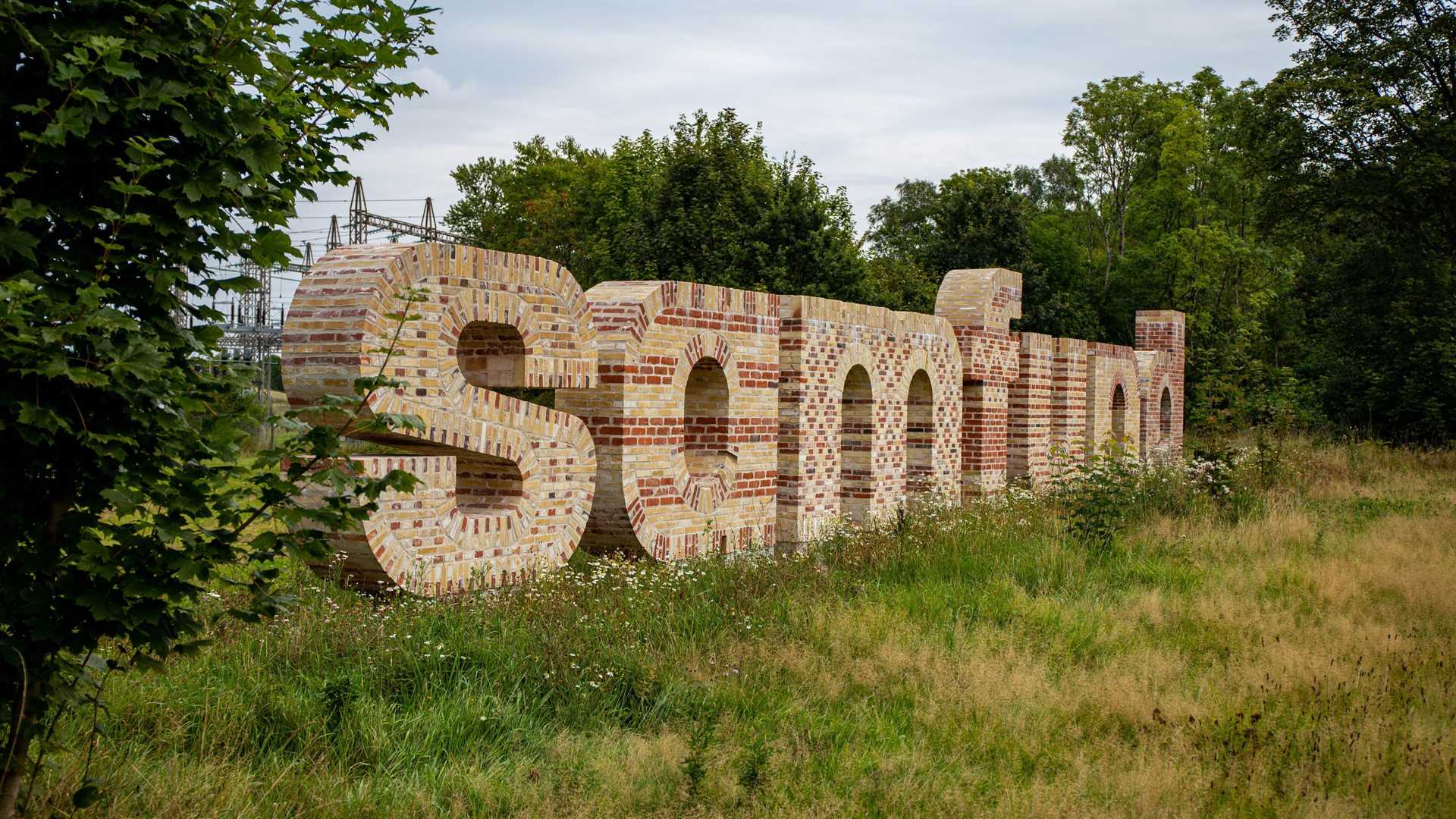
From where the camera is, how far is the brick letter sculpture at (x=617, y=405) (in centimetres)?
625

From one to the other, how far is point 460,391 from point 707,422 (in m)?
2.99

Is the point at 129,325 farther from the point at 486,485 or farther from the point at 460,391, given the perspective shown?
the point at 486,485

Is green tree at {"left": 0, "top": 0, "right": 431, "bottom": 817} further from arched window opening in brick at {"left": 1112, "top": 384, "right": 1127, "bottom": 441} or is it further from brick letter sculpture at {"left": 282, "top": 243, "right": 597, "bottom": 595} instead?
arched window opening in brick at {"left": 1112, "top": 384, "right": 1127, "bottom": 441}

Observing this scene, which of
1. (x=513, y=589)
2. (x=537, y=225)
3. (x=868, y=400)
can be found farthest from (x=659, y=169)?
(x=513, y=589)

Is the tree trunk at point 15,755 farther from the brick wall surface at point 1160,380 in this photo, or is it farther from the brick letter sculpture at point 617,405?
the brick wall surface at point 1160,380

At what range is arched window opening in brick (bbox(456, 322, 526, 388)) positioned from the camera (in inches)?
283

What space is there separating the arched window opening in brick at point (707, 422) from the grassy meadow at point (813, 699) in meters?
0.99

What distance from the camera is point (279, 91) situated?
3.03 m

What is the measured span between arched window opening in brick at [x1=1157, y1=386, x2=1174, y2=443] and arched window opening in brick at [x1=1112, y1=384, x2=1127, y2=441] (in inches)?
93.3

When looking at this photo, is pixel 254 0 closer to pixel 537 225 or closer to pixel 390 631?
pixel 390 631

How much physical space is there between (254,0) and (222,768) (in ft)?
9.46

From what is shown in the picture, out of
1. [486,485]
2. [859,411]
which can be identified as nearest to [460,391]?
[486,485]

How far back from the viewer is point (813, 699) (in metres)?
5.68

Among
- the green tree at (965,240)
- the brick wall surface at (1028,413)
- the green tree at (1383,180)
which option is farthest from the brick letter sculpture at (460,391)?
the green tree at (965,240)
